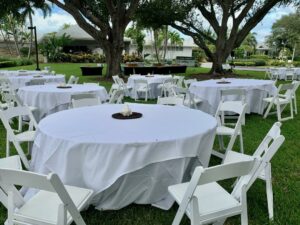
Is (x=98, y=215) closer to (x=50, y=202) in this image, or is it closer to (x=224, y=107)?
(x=50, y=202)

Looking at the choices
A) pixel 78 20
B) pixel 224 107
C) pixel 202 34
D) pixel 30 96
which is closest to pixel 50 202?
pixel 224 107

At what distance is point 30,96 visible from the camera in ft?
21.2

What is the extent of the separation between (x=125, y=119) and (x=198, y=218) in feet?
5.36

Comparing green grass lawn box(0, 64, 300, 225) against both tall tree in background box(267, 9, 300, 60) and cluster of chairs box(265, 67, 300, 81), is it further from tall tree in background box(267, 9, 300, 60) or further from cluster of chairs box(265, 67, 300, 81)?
tall tree in background box(267, 9, 300, 60)

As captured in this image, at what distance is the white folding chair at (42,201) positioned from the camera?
1783 millimetres

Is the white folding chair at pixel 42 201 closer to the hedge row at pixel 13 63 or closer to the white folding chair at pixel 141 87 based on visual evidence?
the white folding chair at pixel 141 87

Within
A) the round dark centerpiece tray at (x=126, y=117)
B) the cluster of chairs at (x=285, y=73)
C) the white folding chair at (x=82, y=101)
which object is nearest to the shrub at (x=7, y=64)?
the cluster of chairs at (x=285, y=73)

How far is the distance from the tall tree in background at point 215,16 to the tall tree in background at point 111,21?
198 cm

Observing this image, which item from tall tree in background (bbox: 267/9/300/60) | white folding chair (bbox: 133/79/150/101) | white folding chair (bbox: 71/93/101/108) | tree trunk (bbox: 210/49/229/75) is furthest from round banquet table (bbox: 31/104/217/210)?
tall tree in background (bbox: 267/9/300/60)

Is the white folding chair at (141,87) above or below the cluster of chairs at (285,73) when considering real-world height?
below

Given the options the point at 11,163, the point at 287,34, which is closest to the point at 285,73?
the point at 11,163

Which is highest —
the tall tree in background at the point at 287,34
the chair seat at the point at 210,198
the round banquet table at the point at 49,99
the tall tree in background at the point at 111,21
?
the tall tree in background at the point at 287,34

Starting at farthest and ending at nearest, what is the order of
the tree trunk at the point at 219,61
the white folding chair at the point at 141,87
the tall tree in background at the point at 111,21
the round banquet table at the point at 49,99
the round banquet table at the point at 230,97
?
the tree trunk at the point at 219,61 < the tall tree in background at the point at 111,21 < the white folding chair at the point at 141,87 < the round banquet table at the point at 230,97 < the round banquet table at the point at 49,99

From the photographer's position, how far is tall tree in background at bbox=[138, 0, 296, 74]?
16234mm
